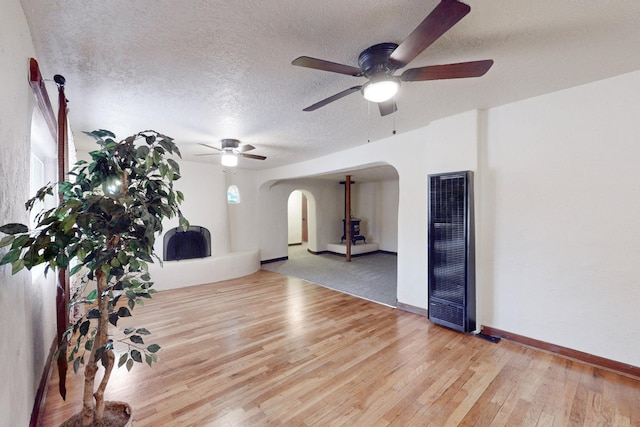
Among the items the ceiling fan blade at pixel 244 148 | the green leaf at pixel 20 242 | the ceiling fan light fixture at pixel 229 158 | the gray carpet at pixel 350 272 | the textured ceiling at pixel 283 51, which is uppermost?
the textured ceiling at pixel 283 51

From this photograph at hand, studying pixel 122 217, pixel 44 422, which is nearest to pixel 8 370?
pixel 122 217

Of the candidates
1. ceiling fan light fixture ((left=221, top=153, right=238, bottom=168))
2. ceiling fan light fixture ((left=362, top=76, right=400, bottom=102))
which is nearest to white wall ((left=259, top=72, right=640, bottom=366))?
ceiling fan light fixture ((left=362, top=76, right=400, bottom=102))

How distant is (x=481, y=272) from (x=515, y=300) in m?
0.40

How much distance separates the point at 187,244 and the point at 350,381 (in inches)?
175

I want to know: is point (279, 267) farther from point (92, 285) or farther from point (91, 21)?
point (91, 21)

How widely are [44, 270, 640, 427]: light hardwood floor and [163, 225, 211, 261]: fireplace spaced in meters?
2.08

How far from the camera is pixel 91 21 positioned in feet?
4.85

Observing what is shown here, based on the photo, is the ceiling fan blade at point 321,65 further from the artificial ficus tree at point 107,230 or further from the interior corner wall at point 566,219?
the interior corner wall at point 566,219

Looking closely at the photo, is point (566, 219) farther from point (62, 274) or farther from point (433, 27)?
point (62, 274)

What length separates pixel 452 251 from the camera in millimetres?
3004

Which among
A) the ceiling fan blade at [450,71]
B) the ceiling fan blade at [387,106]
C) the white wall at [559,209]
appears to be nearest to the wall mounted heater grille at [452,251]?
the white wall at [559,209]

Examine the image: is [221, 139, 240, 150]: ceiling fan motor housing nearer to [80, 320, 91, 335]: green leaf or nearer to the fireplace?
the fireplace

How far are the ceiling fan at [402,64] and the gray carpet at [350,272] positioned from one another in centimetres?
307

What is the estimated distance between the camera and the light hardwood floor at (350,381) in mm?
1805
